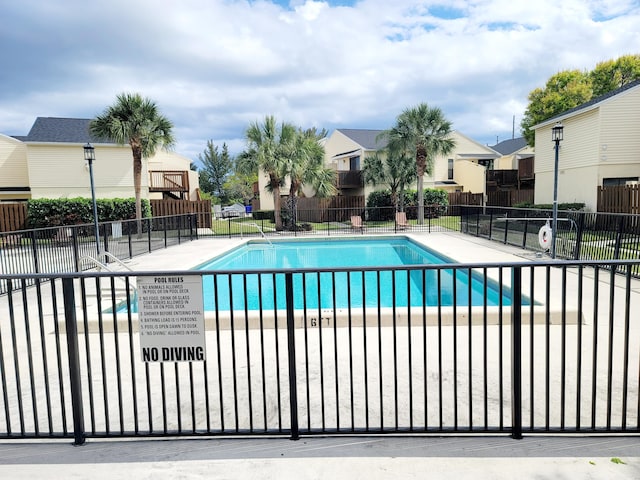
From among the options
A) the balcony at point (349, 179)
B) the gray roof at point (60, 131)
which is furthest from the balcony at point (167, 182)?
the balcony at point (349, 179)

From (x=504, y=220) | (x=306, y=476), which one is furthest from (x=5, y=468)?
(x=504, y=220)

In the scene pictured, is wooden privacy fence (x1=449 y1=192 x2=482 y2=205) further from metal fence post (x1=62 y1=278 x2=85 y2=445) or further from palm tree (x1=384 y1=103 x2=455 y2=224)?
metal fence post (x1=62 y1=278 x2=85 y2=445)

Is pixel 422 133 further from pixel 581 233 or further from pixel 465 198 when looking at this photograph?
pixel 581 233

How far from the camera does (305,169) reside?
23641 millimetres

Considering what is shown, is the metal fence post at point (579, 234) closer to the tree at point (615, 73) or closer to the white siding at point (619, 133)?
the white siding at point (619, 133)

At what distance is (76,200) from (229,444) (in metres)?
22.2

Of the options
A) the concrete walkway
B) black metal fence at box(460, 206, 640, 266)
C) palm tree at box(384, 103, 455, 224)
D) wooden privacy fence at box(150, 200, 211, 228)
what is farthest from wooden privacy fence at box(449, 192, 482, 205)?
the concrete walkway

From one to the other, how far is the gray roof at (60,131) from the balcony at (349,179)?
14524 mm

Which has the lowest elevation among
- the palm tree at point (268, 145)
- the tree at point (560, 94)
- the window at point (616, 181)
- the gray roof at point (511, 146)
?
the window at point (616, 181)

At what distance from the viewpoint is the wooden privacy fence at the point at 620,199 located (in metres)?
15.4

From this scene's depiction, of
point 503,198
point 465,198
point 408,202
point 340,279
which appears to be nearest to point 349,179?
point 408,202

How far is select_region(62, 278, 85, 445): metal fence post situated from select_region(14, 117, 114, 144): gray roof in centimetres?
2336

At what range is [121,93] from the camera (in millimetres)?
18984

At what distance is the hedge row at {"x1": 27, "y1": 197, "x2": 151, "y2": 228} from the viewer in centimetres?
2089
